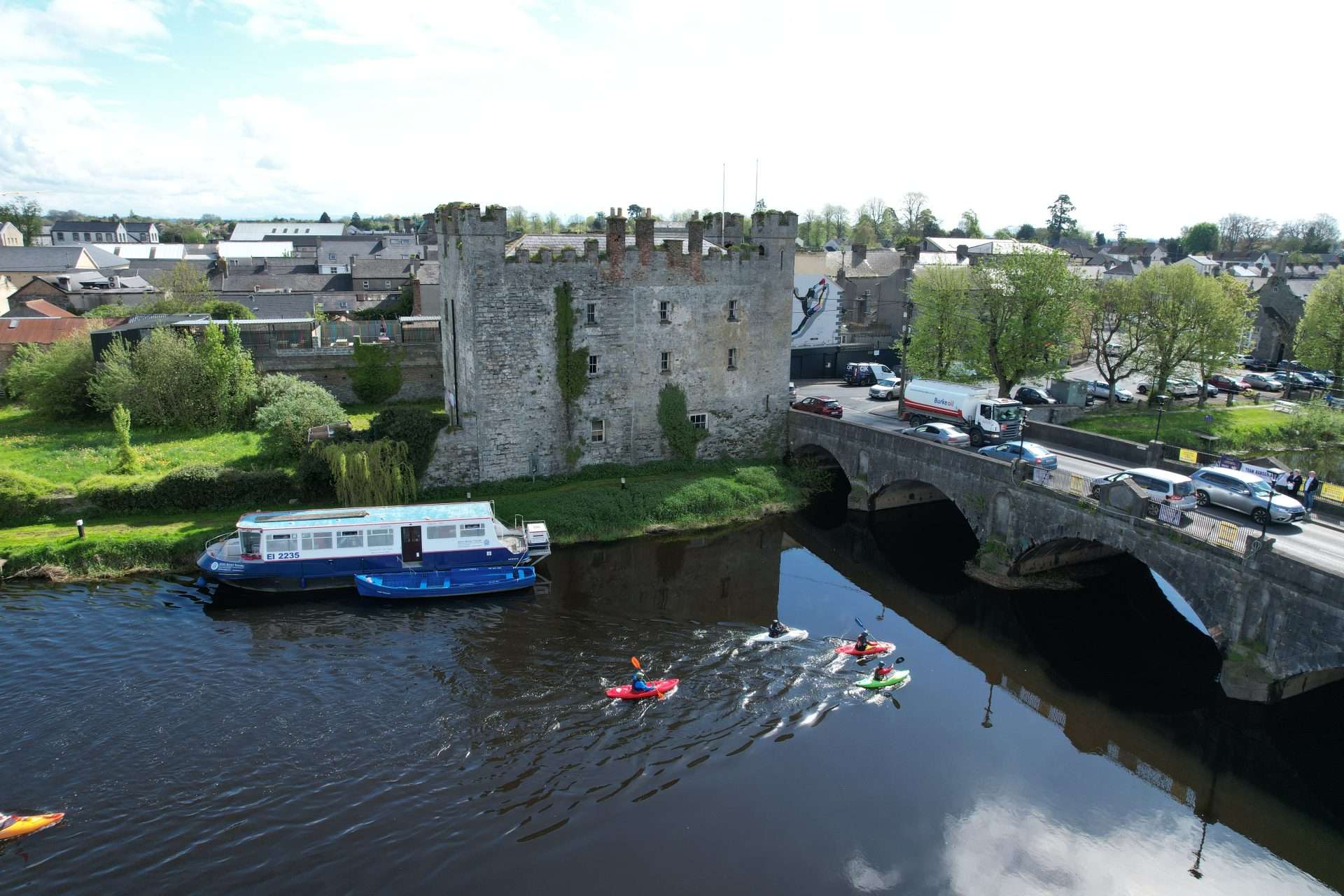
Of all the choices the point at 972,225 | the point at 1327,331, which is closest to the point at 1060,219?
the point at 972,225

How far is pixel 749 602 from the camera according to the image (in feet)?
97.5

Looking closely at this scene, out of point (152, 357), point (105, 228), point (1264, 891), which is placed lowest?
point (1264, 891)

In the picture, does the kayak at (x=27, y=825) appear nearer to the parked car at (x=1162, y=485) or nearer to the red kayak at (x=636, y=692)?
the red kayak at (x=636, y=692)

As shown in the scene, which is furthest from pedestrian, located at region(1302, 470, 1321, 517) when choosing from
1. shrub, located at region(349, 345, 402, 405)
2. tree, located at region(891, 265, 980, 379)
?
shrub, located at region(349, 345, 402, 405)

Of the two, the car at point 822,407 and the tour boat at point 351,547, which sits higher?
the car at point 822,407

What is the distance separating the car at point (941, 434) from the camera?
36000 mm

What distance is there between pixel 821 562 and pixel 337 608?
1904cm

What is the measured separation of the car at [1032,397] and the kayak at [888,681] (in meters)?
30.9

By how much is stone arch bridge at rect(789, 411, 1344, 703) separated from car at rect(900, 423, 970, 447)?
5.10 ft

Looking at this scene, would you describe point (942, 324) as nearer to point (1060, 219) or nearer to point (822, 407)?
point (822, 407)

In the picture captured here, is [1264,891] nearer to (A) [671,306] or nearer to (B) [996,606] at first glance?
(B) [996,606]

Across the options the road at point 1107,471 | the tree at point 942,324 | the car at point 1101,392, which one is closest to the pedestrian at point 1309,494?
the road at point 1107,471

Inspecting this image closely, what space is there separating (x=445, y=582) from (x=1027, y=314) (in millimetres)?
34805

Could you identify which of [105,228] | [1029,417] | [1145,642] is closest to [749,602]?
[1145,642]
